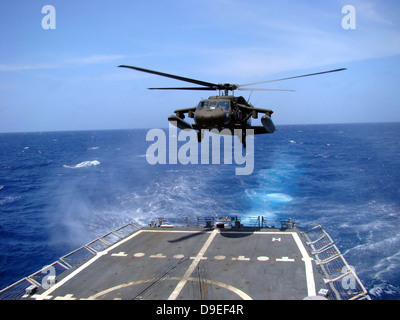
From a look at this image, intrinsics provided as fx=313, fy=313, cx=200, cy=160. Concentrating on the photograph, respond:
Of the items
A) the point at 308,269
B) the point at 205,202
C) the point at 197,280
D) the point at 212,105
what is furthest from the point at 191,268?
the point at 205,202

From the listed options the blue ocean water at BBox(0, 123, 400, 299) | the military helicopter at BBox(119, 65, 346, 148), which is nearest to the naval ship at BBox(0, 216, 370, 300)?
the military helicopter at BBox(119, 65, 346, 148)

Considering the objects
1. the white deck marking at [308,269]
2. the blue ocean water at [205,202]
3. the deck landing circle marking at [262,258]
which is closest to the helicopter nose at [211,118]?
the deck landing circle marking at [262,258]

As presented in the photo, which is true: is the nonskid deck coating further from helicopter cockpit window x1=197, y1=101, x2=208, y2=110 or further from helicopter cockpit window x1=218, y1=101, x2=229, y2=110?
helicopter cockpit window x1=197, y1=101, x2=208, y2=110

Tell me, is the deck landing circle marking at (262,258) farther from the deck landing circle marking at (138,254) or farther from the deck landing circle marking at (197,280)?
the deck landing circle marking at (138,254)

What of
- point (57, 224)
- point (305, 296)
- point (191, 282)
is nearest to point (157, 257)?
point (191, 282)

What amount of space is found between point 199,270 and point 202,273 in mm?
514

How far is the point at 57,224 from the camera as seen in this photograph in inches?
1879

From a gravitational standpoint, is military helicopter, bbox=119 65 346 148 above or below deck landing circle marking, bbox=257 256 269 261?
above

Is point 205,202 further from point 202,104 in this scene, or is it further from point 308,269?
point 308,269

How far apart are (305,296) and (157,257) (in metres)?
11.6

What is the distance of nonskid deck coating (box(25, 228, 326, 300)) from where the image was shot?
62.5 ft

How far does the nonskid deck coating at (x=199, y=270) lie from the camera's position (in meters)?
19.0

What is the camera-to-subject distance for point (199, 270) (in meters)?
22.0

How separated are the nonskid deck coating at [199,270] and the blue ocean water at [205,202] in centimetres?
1263
